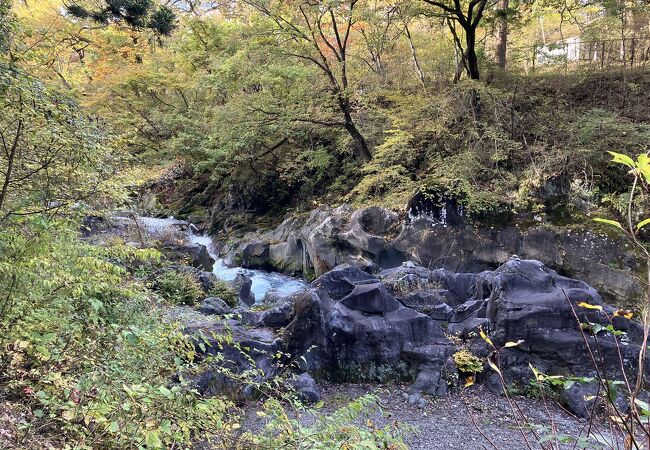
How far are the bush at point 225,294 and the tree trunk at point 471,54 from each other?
8743 mm

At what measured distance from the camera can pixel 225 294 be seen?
8.84 metres

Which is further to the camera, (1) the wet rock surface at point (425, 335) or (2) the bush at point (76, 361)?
(1) the wet rock surface at point (425, 335)

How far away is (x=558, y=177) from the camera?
30.5ft

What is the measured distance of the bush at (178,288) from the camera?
767cm

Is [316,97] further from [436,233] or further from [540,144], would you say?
[540,144]

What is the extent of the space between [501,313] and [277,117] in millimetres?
8754

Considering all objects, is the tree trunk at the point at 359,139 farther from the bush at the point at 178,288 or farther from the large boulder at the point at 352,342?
the large boulder at the point at 352,342

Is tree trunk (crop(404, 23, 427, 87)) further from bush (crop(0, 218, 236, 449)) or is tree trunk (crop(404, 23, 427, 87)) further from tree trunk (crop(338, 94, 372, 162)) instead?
bush (crop(0, 218, 236, 449))

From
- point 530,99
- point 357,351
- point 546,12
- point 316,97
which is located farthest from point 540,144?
point 357,351

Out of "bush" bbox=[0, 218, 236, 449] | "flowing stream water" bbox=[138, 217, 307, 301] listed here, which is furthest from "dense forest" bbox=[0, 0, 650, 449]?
"flowing stream water" bbox=[138, 217, 307, 301]

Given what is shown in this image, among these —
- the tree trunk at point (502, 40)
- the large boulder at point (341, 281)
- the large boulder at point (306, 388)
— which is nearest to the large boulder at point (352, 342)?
the large boulder at point (306, 388)

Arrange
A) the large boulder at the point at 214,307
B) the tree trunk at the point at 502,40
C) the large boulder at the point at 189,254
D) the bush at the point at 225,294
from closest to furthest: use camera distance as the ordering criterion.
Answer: the large boulder at the point at 214,307, the bush at the point at 225,294, the large boulder at the point at 189,254, the tree trunk at the point at 502,40

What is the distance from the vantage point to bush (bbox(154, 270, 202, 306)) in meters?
7.67

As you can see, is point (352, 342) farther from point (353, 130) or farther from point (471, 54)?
point (471, 54)
